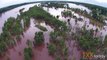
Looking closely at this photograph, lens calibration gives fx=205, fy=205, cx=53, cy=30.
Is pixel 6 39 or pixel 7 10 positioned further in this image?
pixel 7 10

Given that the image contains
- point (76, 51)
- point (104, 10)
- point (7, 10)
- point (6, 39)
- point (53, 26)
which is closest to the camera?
point (76, 51)

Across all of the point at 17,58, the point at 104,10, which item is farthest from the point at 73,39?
the point at 104,10

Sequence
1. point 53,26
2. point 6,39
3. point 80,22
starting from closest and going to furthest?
1. point 6,39
2. point 53,26
3. point 80,22

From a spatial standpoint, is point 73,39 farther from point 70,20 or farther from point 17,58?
point 70,20

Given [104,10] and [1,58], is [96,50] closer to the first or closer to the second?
[1,58]

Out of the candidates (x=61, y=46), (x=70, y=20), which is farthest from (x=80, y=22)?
(x=61, y=46)

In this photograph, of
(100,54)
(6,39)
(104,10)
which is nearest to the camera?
(100,54)

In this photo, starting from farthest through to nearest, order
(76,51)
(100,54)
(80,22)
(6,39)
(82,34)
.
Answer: (80,22)
(82,34)
(6,39)
(76,51)
(100,54)

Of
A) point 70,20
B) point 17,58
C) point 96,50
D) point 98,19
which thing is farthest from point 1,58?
point 98,19

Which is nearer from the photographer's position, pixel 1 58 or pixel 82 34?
pixel 1 58
